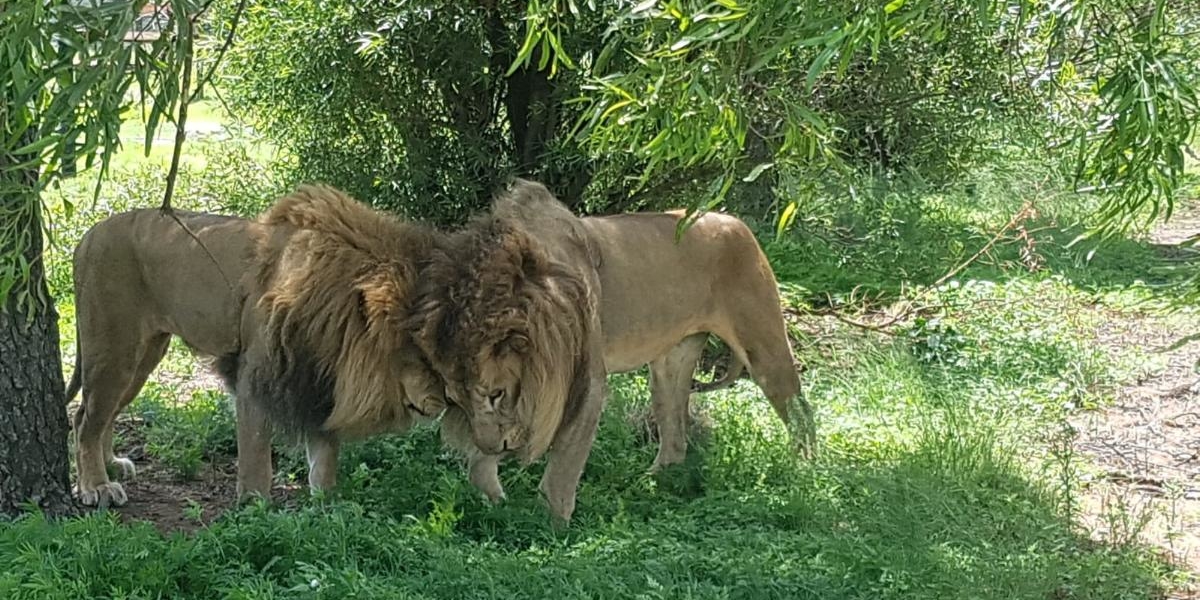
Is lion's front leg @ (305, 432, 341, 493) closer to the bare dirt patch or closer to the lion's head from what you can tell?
the lion's head

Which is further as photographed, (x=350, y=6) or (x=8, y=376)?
(x=350, y=6)

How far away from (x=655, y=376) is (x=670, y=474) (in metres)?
0.64

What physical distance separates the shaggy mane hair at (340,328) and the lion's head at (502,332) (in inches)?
4.5

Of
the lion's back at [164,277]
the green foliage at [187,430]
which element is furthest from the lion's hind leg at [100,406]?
the green foliage at [187,430]

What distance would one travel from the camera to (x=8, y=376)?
461 centimetres

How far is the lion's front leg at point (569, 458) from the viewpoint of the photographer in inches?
199

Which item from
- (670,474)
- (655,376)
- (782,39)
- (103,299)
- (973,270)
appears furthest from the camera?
(973,270)

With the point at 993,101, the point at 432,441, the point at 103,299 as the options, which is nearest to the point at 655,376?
the point at 432,441

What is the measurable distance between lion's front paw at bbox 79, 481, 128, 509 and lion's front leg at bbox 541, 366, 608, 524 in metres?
1.61

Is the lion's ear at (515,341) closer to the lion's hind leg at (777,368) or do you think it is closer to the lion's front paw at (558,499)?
the lion's front paw at (558,499)

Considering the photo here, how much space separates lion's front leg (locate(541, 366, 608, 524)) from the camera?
16.6 ft

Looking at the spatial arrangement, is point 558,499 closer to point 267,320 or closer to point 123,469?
point 267,320

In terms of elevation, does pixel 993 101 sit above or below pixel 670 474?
above

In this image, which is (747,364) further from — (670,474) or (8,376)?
(8,376)
